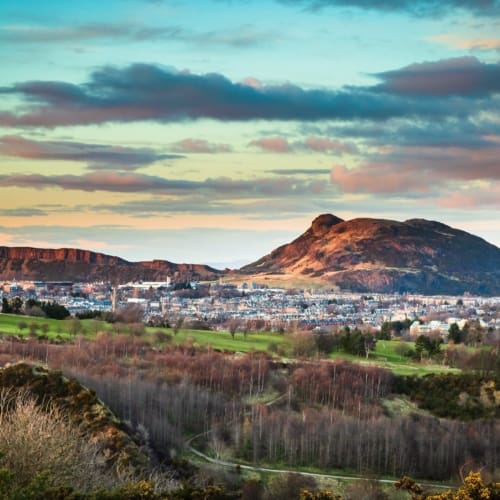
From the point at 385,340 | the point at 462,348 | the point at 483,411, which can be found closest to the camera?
the point at 483,411

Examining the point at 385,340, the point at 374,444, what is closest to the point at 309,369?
the point at 374,444

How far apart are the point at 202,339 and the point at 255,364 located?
76.5 feet

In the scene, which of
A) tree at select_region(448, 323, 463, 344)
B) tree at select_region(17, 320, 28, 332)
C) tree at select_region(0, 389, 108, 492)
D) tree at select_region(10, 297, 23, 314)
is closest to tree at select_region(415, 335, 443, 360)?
tree at select_region(448, 323, 463, 344)

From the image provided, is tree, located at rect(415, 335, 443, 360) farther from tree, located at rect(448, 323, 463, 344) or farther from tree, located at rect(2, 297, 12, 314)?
tree, located at rect(2, 297, 12, 314)

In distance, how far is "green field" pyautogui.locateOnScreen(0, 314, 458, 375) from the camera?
84.6m

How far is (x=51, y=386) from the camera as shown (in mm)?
51719

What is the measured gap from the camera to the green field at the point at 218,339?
84.6m

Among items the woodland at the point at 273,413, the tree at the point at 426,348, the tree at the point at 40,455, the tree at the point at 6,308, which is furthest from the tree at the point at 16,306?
the tree at the point at 40,455

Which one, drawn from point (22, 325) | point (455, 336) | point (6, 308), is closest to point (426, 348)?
point (455, 336)

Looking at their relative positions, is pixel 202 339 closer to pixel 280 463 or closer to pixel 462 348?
pixel 462 348

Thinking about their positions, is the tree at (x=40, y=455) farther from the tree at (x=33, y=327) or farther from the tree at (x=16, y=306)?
the tree at (x=16, y=306)

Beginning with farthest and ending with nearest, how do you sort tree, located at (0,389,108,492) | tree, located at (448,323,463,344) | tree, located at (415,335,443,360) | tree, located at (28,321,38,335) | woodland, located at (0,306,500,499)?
tree, located at (448,323,463,344)
tree, located at (415,335,443,360)
tree, located at (28,321,38,335)
woodland, located at (0,306,500,499)
tree, located at (0,389,108,492)

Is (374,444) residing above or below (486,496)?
below

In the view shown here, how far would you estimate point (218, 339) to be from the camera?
9744cm
